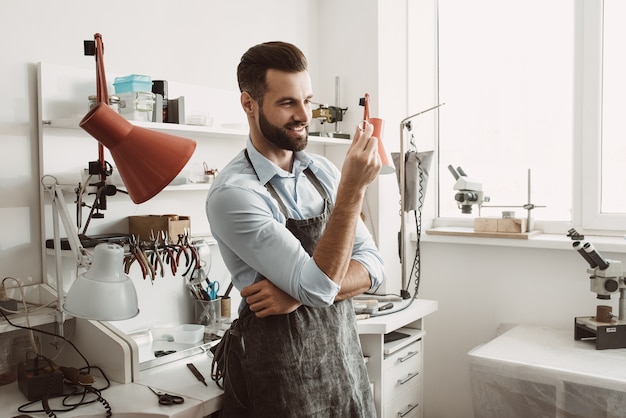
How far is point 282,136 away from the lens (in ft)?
5.14

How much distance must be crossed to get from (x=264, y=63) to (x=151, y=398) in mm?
992

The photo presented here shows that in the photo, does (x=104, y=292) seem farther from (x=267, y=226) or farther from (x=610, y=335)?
(x=610, y=335)

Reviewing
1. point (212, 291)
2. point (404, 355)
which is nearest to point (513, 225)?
point (404, 355)

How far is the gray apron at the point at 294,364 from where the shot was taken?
Answer: 61.6 inches

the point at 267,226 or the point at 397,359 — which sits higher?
the point at 267,226

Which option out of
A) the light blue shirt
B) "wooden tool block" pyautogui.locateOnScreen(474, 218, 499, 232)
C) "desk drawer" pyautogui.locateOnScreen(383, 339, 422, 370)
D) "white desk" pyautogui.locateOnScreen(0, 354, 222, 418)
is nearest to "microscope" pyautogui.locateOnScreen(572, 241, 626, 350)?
"wooden tool block" pyautogui.locateOnScreen(474, 218, 499, 232)

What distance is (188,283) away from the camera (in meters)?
2.41

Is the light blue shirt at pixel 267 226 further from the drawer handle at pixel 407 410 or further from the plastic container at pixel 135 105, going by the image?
the drawer handle at pixel 407 410

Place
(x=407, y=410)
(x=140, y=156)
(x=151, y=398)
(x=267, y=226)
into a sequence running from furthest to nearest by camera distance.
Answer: (x=407, y=410)
(x=151, y=398)
(x=267, y=226)
(x=140, y=156)

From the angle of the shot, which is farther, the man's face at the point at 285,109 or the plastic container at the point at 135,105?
the plastic container at the point at 135,105

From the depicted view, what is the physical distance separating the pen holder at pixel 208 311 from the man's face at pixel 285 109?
40.9 inches

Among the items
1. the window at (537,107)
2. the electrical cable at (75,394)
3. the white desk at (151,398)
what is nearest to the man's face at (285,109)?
the white desk at (151,398)

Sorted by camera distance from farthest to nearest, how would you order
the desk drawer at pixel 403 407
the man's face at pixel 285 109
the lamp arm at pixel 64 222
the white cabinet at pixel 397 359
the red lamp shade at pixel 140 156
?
the desk drawer at pixel 403 407, the white cabinet at pixel 397 359, the lamp arm at pixel 64 222, the man's face at pixel 285 109, the red lamp shade at pixel 140 156

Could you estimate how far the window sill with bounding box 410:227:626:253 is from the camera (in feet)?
8.50
